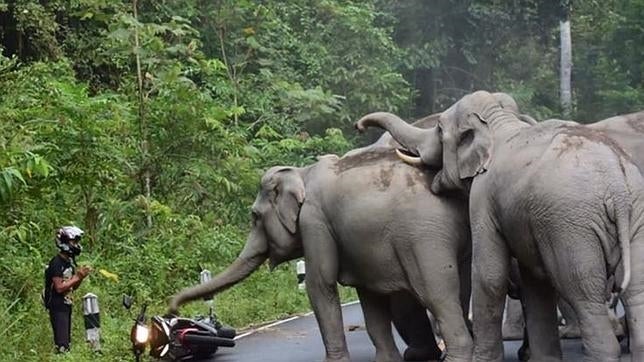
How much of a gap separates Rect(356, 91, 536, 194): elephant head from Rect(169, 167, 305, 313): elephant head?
117 cm

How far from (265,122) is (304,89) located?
3668mm

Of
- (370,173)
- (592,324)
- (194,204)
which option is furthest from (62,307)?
(194,204)

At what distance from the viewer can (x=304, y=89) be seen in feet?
96.5

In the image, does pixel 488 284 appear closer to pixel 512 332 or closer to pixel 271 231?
pixel 271 231

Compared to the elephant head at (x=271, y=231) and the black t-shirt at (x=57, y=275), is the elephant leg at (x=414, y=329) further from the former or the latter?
the black t-shirt at (x=57, y=275)

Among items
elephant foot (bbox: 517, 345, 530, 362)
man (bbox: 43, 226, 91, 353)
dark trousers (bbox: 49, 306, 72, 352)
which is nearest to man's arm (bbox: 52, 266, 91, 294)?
man (bbox: 43, 226, 91, 353)

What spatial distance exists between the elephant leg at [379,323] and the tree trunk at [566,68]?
87.3 ft

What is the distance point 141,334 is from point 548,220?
437cm

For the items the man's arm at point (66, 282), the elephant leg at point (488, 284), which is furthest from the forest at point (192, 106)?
the elephant leg at point (488, 284)

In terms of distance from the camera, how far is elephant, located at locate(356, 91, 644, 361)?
8.30 m

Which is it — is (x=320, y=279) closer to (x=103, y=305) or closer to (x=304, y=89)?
(x=103, y=305)

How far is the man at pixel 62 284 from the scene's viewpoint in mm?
11406

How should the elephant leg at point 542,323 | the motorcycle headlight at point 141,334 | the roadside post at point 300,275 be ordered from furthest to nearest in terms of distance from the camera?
the roadside post at point 300,275, the motorcycle headlight at point 141,334, the elephant leg at point 542,323

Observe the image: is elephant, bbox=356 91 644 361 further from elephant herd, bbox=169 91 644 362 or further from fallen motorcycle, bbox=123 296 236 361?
fallen motorcycle, bbox=123 296 236 361
